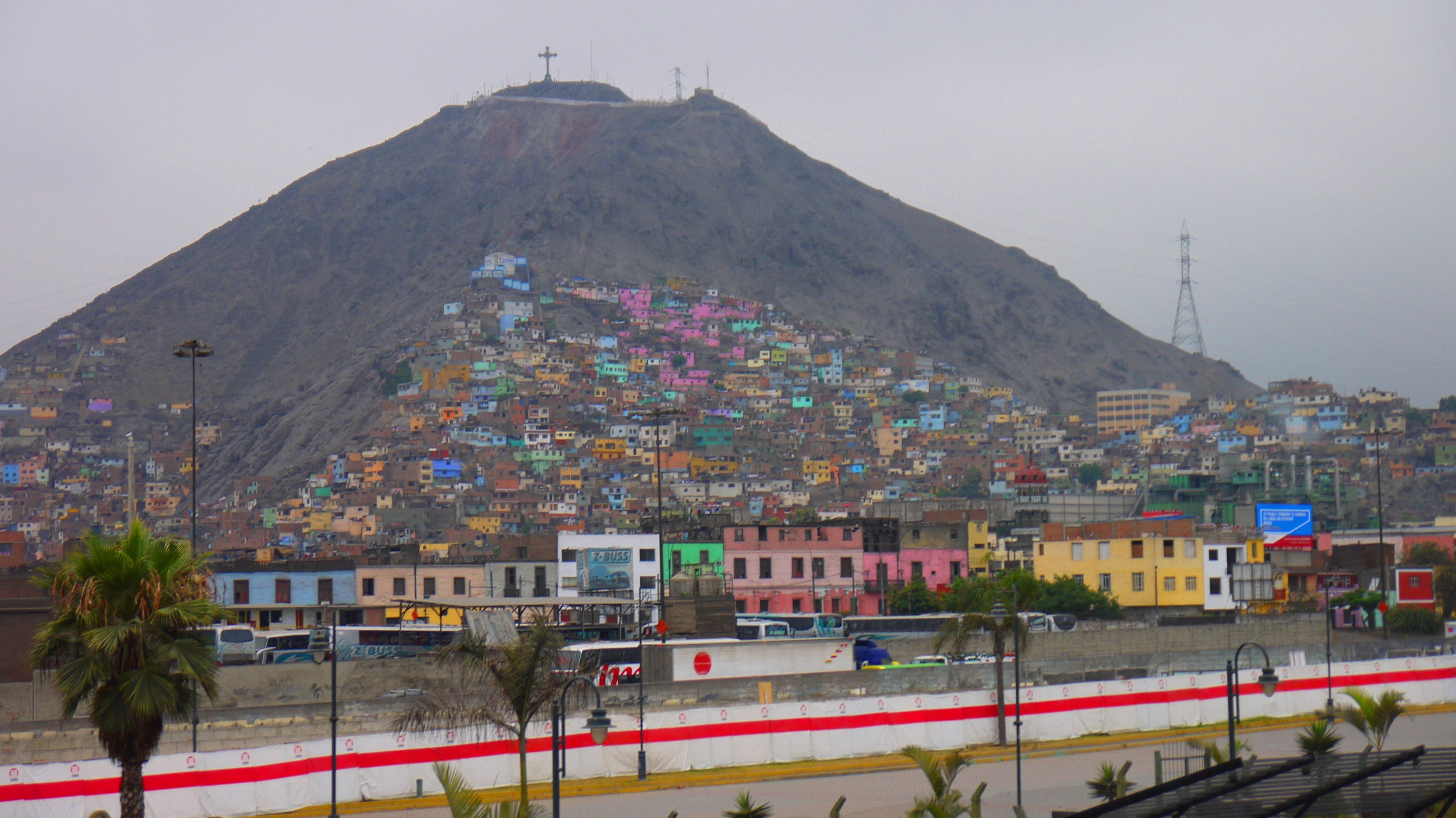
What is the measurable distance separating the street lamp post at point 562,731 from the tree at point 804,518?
52744 mm

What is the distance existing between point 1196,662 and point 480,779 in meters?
26.7

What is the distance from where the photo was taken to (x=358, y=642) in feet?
180

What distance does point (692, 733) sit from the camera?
35.1 metres

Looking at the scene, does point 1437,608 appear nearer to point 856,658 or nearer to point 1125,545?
point 1125,545

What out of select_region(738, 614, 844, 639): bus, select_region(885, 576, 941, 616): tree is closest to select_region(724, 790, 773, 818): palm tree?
select_region(738, 614, 844, 639): bus

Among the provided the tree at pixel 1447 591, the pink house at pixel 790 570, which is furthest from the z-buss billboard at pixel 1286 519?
the pink house at pixel 790 570

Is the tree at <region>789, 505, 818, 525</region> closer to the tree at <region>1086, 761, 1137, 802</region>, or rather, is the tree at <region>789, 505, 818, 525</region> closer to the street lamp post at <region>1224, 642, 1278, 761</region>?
the street lamp post at <region>1224, 642, 1278, 761</region>

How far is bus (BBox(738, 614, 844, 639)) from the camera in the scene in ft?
208

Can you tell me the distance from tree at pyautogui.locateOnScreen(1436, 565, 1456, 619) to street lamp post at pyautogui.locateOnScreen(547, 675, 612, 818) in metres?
56.5

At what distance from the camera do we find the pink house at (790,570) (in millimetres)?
80688

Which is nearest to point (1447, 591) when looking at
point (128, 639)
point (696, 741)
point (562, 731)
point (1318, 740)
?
point (696, 741)

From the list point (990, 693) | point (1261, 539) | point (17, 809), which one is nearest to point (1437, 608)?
point (1261, 539)

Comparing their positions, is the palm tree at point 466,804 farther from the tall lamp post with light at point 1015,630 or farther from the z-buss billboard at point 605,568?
the z-buss billboard at point 605,568

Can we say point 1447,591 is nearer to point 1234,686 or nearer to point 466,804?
point 1234,686
